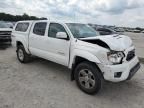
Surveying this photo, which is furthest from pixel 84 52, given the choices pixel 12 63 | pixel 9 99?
pixel 12 63

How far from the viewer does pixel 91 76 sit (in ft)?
13.8

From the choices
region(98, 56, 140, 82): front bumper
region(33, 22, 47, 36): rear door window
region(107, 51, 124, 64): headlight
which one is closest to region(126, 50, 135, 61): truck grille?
region(98, 56, 140, 82): front bumper

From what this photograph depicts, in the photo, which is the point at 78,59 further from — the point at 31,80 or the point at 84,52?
the point at 31,80

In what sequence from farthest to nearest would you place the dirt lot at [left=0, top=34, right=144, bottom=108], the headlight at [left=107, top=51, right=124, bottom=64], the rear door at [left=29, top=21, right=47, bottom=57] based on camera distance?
the rear door at [left=29, top=21, right=47, bottom=57] < the headlight at [left=107, top=51, right=124, bottom=64] < the dirt lot at [left=0, top=34, right=144, bottom=108]

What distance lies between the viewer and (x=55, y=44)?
16.9ft

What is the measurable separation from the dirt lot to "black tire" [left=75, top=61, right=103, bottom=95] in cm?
15

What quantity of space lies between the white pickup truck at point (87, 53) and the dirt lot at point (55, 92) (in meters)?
0.37

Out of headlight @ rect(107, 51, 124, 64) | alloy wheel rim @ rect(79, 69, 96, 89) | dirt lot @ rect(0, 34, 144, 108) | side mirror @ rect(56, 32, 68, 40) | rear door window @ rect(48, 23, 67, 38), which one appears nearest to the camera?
dirt lot @ rect(0, 34, 144, 108)

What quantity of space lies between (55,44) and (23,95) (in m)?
1.79

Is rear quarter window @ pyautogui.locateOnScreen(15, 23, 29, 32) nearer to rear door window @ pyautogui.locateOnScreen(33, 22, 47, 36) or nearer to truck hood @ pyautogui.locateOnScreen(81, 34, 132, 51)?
rear door window @ pyautogui.locateOnScreen(33, 22, 47, 36)

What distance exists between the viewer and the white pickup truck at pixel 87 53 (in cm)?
394

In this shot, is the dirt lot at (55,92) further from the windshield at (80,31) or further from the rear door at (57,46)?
the windshield at (80,31)

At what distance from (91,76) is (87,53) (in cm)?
59

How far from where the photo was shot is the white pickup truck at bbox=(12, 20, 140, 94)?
12.9 ft
